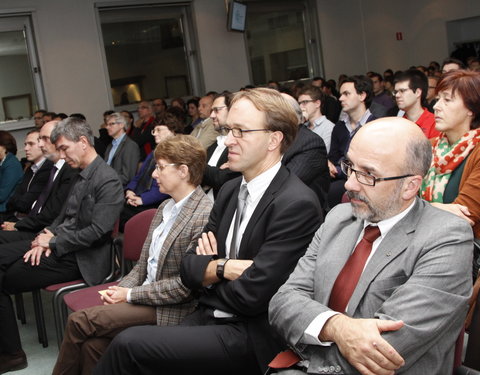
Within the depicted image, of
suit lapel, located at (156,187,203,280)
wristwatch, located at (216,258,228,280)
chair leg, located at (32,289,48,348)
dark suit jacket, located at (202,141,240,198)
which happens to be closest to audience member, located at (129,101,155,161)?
dark suit jacket, located at (202,141,240,198)

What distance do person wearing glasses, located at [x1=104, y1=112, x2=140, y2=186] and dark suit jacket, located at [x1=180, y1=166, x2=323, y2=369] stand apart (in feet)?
11.8

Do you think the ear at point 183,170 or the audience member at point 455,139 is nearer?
the audience member at point 455,139

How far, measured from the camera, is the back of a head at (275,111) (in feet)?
7.95

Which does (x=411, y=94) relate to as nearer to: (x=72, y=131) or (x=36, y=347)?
(x=72, y=131)

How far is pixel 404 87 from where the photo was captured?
15.1 feet

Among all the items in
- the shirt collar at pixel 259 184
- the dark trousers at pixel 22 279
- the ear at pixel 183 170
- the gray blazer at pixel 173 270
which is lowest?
the dark trousers at pixel 22 279

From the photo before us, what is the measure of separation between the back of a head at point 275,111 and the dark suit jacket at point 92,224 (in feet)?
4.55

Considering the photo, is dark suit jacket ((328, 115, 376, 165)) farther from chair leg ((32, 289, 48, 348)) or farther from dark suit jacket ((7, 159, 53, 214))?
chair leg ((32, 289, 48, 348))

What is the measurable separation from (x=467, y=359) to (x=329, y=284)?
46 cm

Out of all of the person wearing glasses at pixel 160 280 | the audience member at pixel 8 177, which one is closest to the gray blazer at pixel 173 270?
the person wearing glasses at pixel 160 280

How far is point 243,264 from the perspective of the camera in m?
2.21

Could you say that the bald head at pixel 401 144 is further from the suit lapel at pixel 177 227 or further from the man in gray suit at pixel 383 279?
the suit lapel at pixel 177 227

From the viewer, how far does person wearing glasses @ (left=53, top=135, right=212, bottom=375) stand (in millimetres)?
2623

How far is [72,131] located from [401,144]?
2566mm
